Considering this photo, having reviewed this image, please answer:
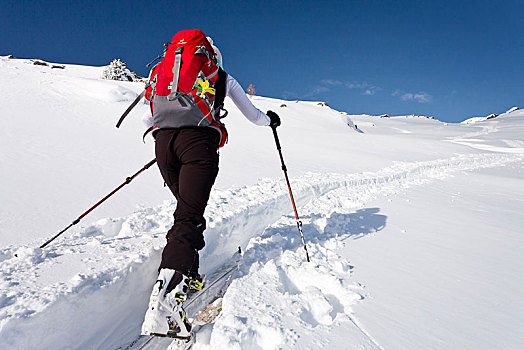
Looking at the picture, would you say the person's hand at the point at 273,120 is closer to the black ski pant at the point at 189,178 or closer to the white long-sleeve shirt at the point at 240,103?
the white long-sleeve shirt at the point at 240,103

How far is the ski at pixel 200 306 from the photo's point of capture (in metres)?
1.79

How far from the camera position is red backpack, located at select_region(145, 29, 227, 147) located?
1772 mm

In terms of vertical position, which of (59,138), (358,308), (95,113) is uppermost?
(95,113)

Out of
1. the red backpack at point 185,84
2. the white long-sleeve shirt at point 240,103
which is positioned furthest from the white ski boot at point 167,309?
the white long-sleeve shirt at point 240,103

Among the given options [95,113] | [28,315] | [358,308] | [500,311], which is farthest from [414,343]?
[95,113]

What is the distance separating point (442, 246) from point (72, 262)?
3.50 m

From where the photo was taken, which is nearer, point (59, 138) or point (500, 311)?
point (500, 311)

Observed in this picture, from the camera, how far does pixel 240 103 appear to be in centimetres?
228

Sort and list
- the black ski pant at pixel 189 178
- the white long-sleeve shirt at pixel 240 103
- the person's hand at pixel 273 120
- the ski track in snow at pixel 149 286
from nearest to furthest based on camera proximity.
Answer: the ski track in snow at pixel 149 286, the black ski pant at pixel 189 178, the white long-sleeve shirt at pixel 240 103, the person's hand at pixel 273 120

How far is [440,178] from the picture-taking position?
7957mm

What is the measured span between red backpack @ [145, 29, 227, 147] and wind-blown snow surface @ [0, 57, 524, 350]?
46.2 inches

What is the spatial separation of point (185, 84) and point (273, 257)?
178cm

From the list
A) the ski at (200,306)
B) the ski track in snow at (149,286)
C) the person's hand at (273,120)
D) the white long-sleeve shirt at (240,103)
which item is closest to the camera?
the ski track in snow at (149,286)

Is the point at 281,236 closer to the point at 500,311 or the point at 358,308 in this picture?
the point at 358,308
